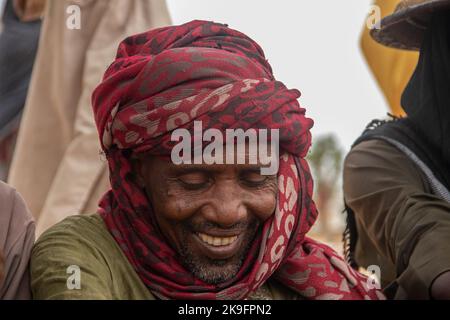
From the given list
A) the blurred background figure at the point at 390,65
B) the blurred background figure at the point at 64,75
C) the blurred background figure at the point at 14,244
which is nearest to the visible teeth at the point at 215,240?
the blurred background figure at the point at 14,244

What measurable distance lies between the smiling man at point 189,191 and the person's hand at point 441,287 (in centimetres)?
30

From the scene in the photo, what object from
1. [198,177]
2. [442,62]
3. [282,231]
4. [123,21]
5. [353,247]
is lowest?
[353,247]

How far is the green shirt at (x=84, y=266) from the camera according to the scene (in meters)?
2.36

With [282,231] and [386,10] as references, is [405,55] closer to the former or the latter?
[386,10]

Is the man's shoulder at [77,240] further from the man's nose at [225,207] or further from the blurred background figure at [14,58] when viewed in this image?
the blurred background figure at [14,58]

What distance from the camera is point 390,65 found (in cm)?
576

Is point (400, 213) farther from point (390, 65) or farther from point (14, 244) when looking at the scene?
point (390, 65)

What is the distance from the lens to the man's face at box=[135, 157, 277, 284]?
2.57m

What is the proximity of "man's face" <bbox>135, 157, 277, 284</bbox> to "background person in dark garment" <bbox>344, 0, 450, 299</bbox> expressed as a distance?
0.60 meters

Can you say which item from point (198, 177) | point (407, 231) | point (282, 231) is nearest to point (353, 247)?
point (407, 231)

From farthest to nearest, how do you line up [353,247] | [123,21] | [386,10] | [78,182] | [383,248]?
[386,10] → [123,21] → [78,182] → [353,247] → [383,248]

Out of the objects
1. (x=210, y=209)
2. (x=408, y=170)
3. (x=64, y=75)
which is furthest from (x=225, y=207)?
(x=64, y=75)

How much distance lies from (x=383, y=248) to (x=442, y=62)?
2.45ft
